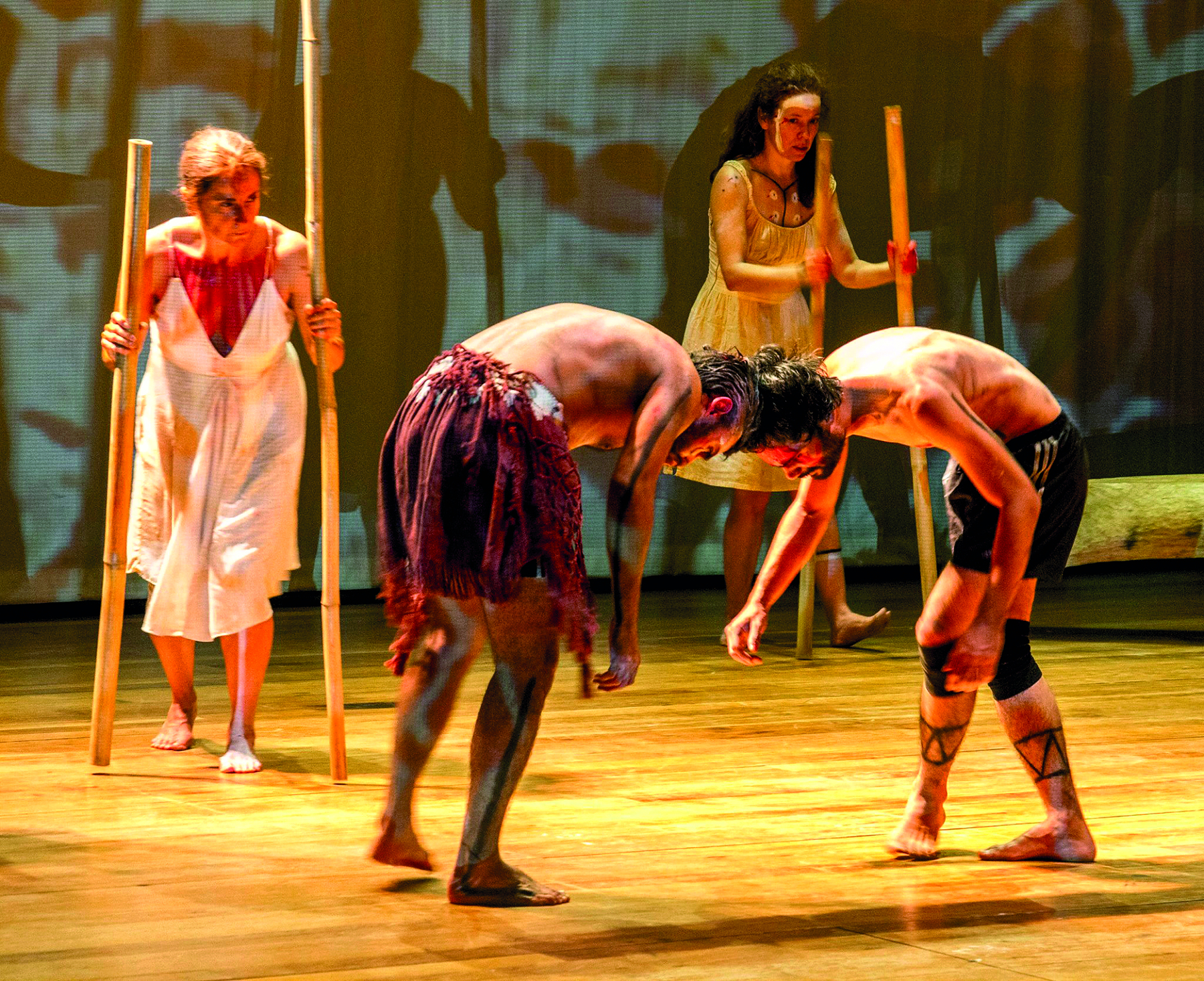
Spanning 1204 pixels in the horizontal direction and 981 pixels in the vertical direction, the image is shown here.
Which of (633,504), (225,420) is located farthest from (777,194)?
(633,504)

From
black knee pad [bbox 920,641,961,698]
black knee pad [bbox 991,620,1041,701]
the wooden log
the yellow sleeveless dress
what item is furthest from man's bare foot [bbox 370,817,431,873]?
the wooden log

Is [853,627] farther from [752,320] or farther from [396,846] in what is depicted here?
[396,846]

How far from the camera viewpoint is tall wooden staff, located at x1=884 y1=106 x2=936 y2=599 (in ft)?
16.2

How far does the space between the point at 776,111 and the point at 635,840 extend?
9.10ft

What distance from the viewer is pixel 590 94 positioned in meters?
6.88

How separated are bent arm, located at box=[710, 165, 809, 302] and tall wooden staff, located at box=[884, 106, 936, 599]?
0.36 m

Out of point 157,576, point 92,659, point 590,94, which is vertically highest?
point 590,94

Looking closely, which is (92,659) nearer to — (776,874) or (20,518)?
(20,518)

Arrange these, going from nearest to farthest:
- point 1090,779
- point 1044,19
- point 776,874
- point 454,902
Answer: point 454,902 → point 776,874 → point 1090,779 → point 1044,19

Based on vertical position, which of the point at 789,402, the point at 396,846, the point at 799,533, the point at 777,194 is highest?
the point at 777,194

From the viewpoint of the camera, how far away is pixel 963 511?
10.4 feet

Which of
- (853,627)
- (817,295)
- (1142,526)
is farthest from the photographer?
(1142,526)

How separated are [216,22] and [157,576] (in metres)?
→ 3.00

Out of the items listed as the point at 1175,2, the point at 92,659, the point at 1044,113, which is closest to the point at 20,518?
the point at 92,659
